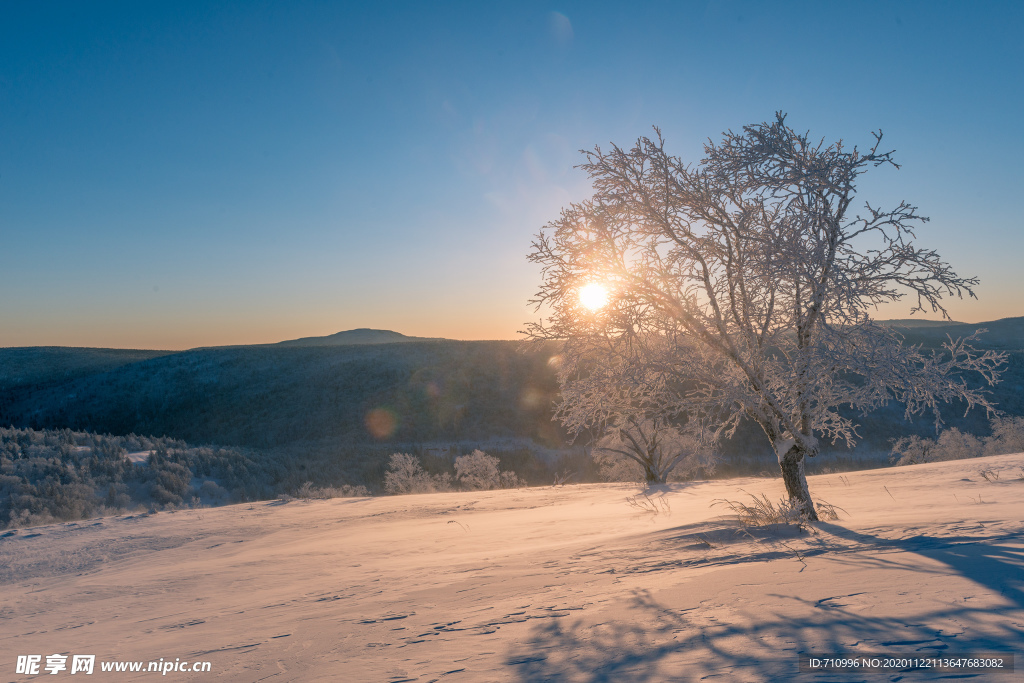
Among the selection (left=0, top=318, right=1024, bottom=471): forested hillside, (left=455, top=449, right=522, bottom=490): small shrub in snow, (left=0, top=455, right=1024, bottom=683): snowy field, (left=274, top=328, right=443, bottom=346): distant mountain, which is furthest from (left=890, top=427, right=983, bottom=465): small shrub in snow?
(left=274, top=328, right=443, bottom=346): distant mountain

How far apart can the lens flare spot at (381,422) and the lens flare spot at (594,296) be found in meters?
37.6

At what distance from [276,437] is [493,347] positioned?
25888 mm

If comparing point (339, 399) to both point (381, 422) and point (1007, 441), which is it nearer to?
point (381, 422)

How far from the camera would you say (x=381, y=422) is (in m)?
44.7

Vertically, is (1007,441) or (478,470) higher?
(1007,441)

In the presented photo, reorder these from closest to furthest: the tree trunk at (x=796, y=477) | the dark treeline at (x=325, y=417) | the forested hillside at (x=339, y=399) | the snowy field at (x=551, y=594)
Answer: the snowy field at (x=551, y=594) < the tree trunk at (x=796, y=477) < the dark treeline at (x=325, y=417) < the forested hillside at (x=339, y=399)

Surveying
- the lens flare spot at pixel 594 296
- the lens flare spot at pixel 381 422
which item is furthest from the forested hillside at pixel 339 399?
the lens flare spot at pixel 594 296

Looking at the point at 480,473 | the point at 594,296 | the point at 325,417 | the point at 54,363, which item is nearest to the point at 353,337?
the point at 54,363

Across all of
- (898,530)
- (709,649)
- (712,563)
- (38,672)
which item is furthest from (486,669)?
(898,530)

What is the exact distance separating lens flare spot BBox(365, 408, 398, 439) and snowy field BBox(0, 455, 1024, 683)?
3407cm

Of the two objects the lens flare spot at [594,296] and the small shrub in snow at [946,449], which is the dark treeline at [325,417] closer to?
the small shrub in snow at [946,449]

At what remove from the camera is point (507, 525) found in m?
8.55

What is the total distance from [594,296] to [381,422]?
40.5 meters

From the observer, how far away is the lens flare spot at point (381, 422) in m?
42.7
